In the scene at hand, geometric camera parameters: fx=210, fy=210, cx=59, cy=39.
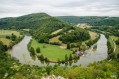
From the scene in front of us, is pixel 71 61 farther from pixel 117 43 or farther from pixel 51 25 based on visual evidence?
pixel 51 25

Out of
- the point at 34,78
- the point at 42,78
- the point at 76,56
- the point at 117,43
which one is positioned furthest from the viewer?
the point at 117,43

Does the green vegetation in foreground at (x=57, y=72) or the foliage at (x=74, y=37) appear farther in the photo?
the foliage at (x=74, y=37)

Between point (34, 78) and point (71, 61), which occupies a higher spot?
point (34, 78)

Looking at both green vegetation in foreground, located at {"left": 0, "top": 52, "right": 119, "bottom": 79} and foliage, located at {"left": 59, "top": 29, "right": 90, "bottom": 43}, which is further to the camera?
foliage, located at {"left": 59, "top": 29, "right": 90, "bottom": 43}

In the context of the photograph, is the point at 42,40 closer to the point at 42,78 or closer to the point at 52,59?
the point at 52,59

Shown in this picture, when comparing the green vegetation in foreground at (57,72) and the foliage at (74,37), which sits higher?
the green vegetation in foreground at (57,72)

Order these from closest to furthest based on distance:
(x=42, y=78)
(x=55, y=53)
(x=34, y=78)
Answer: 1. (x=34, y=78)
2. (x=42, y=78)
3. (x=55, y=53)

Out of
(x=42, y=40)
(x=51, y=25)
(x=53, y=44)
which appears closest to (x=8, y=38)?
(x=42, y=40)

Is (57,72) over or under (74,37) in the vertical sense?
over

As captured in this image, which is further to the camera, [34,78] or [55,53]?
[55,53]

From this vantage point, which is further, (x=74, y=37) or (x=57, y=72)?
(x=74, y=37)

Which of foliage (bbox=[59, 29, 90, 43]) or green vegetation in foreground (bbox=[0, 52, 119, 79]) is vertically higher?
green vegetation in foreground (bbox=[0, 52, 119, 79])
